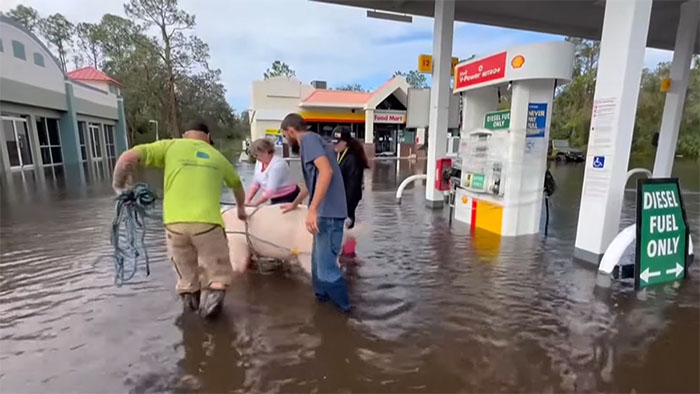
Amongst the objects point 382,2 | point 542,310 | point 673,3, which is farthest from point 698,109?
point 542,310

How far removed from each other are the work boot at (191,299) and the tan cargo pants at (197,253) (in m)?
0.06

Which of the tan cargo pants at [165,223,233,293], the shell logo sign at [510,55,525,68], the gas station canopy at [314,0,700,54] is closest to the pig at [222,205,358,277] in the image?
the tan cargo pants at [165,223,233,293]

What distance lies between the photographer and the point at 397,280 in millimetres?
3887

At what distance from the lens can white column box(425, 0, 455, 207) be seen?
276 inches

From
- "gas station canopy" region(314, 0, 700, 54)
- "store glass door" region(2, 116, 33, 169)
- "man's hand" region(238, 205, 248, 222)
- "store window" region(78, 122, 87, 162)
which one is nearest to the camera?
"man's hand" region(238, 205, 248, 222)

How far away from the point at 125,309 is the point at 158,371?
1087 mm

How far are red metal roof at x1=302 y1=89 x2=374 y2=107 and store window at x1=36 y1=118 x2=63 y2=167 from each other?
508 inches

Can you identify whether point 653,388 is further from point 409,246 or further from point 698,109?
point 698,109

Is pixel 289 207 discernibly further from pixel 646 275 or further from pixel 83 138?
pixel 83 138

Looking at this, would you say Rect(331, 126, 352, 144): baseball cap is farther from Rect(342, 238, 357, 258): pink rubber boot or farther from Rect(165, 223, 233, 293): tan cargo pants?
Rect(165, 223, 233, 293): tan cargo pants

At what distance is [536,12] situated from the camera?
28.8 ft

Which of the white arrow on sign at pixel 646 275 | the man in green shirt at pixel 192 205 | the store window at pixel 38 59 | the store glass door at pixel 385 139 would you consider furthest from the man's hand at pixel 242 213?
the store glass door at pixel 385 139

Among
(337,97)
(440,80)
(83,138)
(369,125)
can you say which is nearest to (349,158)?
(440,80)

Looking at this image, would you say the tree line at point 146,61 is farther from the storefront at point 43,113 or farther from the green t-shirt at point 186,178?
the green t-shirt at point 186,178
